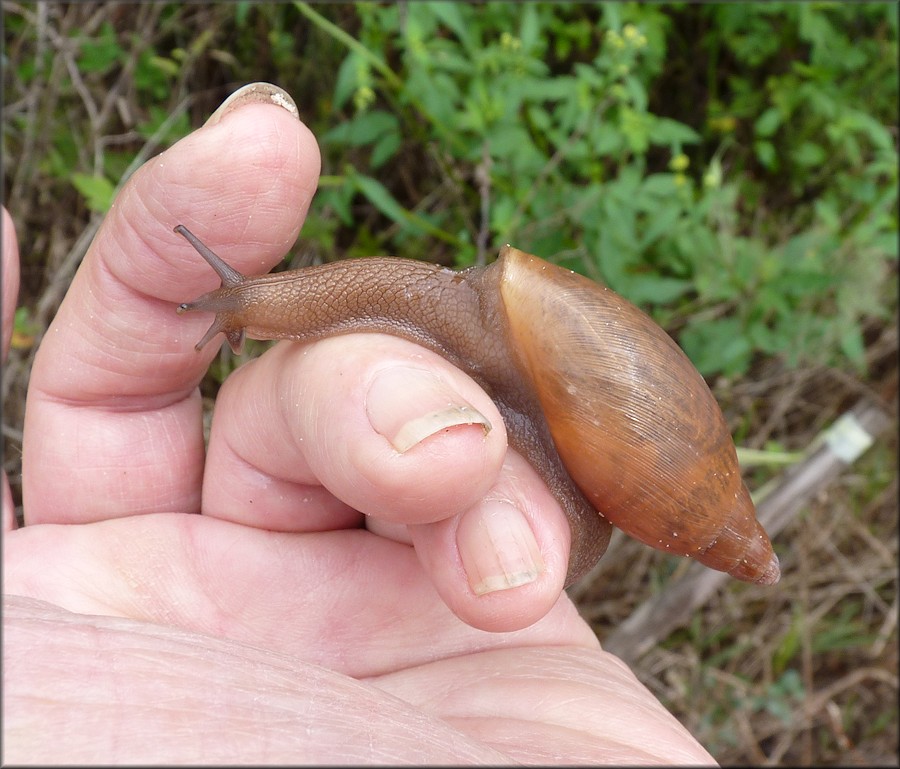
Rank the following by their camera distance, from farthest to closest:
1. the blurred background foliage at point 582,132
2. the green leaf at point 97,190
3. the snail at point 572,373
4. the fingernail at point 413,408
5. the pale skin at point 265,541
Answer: the blurred background foliage at point 582,132 < the green leaf at point 97,190 < the snail at point 572,373 < the fingernail at point 413,408 < the pale skin at point 265,541

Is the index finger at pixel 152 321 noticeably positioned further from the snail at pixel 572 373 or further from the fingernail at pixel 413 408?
the fingernail at pixel 413 408

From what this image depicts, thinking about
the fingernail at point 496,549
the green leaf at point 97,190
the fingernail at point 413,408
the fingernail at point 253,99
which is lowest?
the green leaf at point 97,190

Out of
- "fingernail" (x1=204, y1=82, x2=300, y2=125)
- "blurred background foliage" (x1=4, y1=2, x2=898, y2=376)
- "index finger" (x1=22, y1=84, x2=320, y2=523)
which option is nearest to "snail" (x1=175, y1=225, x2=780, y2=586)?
"index finger" (x1=22, y1=84, x2=320, y2=523)

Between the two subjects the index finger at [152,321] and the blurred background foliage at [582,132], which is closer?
the index finger at [152,321]

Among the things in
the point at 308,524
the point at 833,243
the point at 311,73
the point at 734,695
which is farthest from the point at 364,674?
the point at 311,73

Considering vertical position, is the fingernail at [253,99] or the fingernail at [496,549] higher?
the fingernail at [253,99]

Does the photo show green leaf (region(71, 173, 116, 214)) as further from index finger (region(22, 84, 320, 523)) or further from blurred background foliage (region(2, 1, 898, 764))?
index finger (region(22, 84, 320, 523))

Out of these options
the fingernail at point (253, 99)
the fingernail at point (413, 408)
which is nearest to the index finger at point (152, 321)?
the fingernail at point (253, 99)

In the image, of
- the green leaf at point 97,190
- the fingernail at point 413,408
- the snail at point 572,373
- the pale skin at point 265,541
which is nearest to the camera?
the pale skin at point 265,541

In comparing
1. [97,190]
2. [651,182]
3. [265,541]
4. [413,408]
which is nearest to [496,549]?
[413,408]
